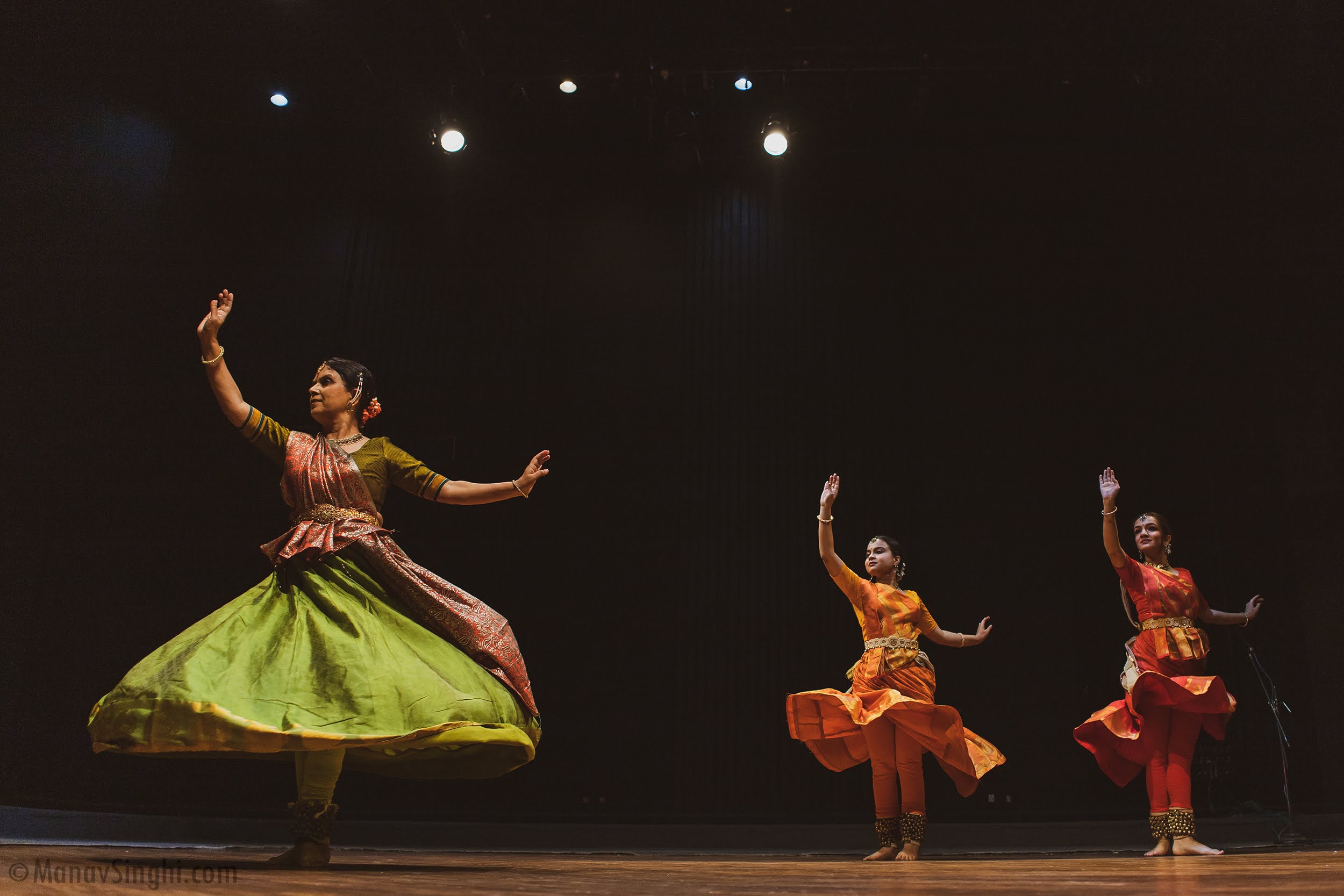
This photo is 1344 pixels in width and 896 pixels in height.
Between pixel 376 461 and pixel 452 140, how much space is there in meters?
3.39

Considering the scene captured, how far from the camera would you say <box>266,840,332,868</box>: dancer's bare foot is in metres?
2.09

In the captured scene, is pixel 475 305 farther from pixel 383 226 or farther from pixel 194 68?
pixel 194 68

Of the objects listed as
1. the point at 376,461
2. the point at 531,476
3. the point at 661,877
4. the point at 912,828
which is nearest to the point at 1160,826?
the point at 912,828

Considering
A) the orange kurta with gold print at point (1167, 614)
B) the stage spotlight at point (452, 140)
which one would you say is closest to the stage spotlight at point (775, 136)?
the stage spotlight at point (452, 140)

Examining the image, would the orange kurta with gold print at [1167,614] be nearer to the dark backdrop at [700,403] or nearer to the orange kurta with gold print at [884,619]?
the orange kurta with gold print at [884,619]

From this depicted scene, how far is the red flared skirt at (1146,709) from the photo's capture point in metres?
3.32

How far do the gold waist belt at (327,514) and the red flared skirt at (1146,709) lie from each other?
9.15ft

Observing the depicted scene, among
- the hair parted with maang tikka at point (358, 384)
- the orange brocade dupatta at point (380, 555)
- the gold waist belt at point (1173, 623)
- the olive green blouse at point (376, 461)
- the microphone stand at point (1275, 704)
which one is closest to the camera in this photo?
the orange brocade dupatta at point (380, 555)

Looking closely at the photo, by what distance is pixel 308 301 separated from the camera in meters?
5.65

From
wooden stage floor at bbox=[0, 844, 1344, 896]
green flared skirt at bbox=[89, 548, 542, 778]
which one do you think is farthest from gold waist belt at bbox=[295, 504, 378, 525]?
wooden stage floor at bbox=[0, 844, 1344, 896]

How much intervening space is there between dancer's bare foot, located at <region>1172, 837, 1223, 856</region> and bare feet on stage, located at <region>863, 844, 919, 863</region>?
2.87ft

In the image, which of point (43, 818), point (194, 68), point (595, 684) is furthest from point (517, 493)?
point (194, 68)

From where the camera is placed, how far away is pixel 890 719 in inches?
129

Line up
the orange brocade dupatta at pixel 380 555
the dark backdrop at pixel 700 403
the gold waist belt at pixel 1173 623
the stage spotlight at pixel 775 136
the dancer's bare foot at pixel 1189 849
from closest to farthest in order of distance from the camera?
the orange brocade dupatta at pixel 380 555 < the dancer's bare foot at pixel 1189 849 < the gold waist belt at pixel 1173 623 < the dark backdrop at pixel 700 403 < the stage spotlight at pixel 775 136
